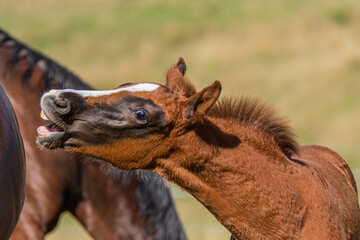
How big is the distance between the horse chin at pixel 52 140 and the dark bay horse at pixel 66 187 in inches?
43.0

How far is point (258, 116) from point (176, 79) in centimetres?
59

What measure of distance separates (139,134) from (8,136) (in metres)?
0.82

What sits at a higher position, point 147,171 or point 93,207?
point 147,171

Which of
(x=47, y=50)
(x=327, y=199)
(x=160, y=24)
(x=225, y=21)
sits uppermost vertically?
(x=225, y=21)

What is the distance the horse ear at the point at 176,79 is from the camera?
165 inches

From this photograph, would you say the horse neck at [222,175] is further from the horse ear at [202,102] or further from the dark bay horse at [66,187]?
the dark bay horse at [66,187]

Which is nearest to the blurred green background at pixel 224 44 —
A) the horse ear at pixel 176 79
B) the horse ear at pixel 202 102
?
the horse ear at pixel 176 79

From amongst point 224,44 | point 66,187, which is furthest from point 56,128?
point 224,44

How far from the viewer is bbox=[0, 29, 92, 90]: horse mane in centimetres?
538

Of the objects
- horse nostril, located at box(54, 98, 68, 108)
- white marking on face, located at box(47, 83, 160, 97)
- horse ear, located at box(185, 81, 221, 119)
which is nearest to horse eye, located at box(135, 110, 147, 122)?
white marking on face, located at box(47, 83, 160, 97)

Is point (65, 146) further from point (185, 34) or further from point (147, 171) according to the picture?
point (185, 34)

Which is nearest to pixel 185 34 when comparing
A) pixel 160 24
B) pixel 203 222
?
pixel 160 24

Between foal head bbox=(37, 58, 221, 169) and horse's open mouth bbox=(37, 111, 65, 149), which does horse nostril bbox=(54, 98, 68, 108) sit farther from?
horse's open mouth bbox=(37, 111, 65, 149)

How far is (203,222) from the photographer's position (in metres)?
14.9
